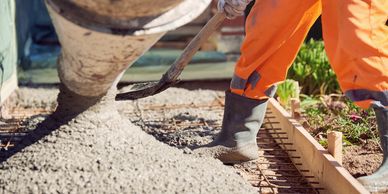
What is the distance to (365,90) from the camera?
274 cm

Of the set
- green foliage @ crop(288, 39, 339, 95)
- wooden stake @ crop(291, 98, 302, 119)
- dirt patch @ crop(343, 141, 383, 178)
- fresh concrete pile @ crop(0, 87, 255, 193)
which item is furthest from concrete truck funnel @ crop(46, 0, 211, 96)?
green foliage @ crop(288, 39, 339, 95)

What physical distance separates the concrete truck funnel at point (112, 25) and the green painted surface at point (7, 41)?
2.10 m

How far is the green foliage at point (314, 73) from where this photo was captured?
15.5 feet

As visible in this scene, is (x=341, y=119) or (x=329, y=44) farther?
(x=341, y=119)

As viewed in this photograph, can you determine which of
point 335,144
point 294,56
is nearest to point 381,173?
point 335,144

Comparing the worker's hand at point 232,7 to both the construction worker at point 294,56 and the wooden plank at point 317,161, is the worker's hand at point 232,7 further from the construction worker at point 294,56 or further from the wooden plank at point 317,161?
the wooden plank at point 317,161

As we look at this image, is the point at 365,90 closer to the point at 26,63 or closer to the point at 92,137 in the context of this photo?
the point at 92,137

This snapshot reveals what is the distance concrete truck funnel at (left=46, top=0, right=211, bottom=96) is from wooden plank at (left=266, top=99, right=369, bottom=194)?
97 centimetres

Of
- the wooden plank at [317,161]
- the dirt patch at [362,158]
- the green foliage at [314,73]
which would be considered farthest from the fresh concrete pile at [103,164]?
the green foliage at [314,73]

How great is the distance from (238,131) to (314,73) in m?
1.61

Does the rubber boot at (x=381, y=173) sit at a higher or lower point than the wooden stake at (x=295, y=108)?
higher

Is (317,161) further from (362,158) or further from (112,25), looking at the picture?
(112,25)

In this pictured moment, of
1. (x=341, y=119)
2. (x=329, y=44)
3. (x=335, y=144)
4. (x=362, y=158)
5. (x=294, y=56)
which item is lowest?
(x=341, y=119)

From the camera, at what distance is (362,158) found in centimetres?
328
